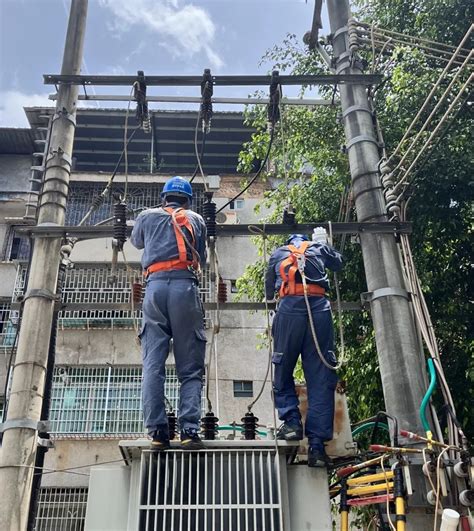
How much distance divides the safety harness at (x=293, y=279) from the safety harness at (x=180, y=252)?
79cm

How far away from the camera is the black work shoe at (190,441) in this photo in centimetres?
416

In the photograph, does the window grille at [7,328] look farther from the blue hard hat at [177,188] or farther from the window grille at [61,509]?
the blue hard hat at [177,188]

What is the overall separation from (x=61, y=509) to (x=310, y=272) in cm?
1021

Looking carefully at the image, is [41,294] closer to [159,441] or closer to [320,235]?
[159,441]

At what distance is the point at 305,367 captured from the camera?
4.93 meters

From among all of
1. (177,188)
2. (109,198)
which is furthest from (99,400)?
(177,188)

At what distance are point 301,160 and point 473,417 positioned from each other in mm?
5333

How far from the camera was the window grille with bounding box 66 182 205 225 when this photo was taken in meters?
16.6

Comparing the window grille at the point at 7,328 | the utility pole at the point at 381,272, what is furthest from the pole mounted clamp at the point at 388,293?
the window grille at the point at 7,328

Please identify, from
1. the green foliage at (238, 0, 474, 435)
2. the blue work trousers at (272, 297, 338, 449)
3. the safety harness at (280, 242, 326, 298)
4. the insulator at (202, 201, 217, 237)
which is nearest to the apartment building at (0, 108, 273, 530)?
the green foliage at (238, 0, 474, 435)

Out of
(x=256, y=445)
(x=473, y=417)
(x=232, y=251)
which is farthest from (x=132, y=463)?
(x=232, y=251)

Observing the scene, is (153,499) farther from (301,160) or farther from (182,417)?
(301,160)

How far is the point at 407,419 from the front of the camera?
4.67 m

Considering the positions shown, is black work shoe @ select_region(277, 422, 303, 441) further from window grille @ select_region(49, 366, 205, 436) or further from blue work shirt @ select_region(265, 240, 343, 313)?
window grille @ select_region(49, 366, 205, 436)
